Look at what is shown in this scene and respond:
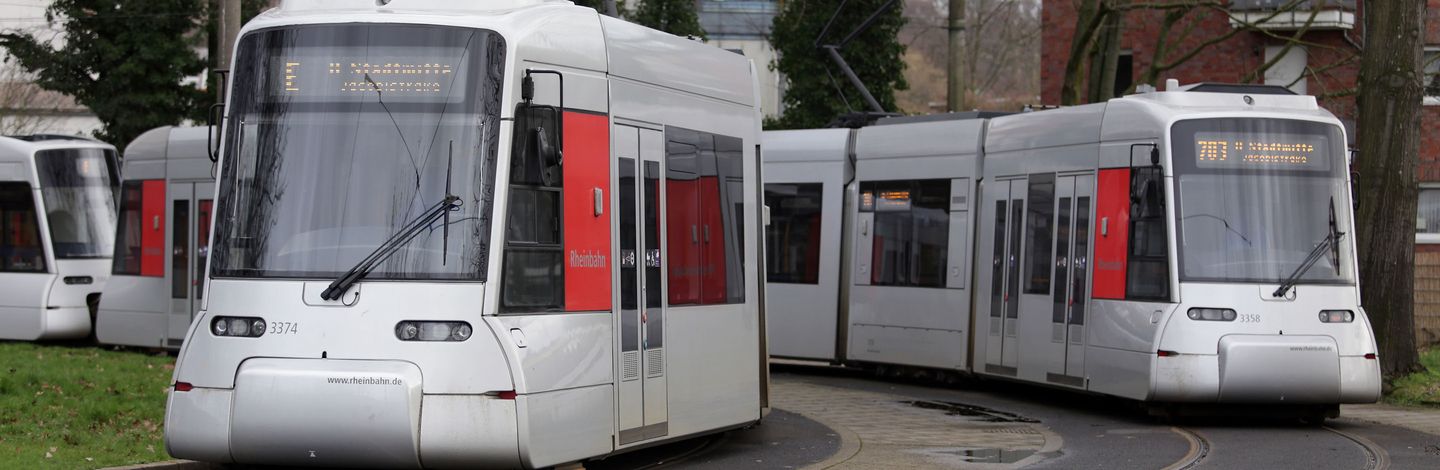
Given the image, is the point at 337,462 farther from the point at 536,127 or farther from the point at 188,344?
the point at 536,127

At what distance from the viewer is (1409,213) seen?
17969 millimetres

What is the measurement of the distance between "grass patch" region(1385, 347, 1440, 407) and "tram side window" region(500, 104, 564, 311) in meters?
10.5

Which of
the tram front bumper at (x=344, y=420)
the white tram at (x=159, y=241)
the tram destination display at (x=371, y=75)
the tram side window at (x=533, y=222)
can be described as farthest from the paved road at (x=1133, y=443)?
the white tram at (x=159, y=241)

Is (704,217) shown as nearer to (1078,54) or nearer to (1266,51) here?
(1078,54)

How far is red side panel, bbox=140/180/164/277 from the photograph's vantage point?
2209 centimetres

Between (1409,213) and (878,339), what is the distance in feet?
18.4

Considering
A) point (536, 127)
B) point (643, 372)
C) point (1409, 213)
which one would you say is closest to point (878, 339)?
point (1409, 213)

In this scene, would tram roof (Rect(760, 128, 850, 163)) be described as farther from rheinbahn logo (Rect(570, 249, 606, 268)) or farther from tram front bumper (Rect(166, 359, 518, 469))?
tram front bumper (Rect(166, 359, 518, 469))

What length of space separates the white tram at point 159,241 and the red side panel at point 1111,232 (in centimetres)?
1087

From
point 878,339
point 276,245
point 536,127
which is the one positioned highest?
point 536,127

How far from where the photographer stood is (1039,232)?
17.1 meters

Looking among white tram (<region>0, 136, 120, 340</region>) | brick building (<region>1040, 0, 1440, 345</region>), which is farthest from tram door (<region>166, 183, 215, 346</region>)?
brick building (<region>1040, 0, 1440, 345</region>)

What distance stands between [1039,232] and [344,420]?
921cm

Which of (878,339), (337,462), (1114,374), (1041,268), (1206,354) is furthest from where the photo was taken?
(878,339)
